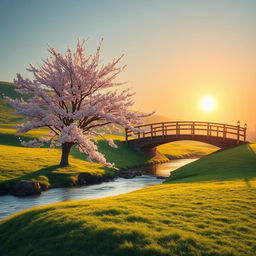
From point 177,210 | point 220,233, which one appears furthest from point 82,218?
point 220,233

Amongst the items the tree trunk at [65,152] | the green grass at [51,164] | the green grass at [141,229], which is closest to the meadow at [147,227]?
the green grass at [141,229]

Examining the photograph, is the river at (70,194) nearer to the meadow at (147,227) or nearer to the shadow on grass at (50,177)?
the shadow on grass at (50,177)

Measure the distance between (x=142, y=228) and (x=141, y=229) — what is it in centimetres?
11

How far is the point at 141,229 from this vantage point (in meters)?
10.4

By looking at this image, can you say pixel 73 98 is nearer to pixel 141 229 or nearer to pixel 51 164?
pixel 51 164

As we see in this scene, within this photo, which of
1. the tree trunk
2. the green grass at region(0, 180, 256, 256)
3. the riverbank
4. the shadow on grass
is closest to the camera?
the green grass at region(0, 180, 256, 256)

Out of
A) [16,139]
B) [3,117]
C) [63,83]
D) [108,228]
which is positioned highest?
[3,117]

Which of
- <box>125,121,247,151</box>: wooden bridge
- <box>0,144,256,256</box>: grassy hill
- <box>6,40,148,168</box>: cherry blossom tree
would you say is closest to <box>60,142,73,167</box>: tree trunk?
<box>6,40,148,168</box>: cherry blossom tree

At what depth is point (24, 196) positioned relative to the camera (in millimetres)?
24172

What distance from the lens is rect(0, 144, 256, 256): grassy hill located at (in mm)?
9461

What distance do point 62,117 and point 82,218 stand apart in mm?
21480

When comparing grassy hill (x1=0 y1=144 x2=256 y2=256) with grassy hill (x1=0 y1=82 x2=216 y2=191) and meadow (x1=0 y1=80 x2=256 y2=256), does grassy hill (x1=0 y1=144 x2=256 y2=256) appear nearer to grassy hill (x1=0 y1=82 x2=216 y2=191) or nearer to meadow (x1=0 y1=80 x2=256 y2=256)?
meadow (x1=0 y1=80 x2=256 y2=256)

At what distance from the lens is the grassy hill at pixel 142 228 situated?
9.46 meters

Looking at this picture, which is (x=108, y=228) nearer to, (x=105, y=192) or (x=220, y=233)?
(x=220, y=233)
